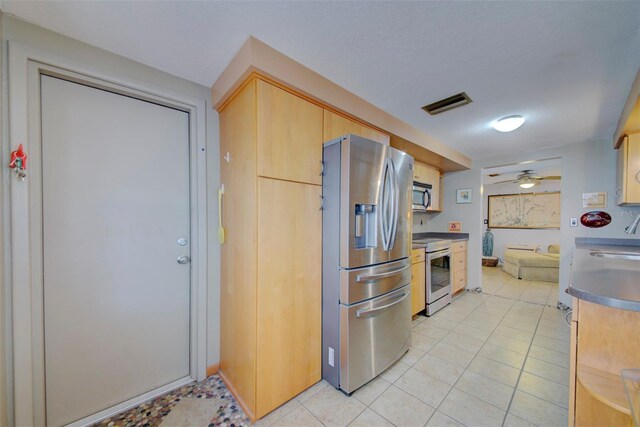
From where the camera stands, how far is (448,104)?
2.09 metres

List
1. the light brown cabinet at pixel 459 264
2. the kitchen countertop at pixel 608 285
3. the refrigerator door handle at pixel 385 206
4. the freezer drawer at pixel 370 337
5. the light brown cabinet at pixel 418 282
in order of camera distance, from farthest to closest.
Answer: the light brown cabinet at pixel 459 264, the light brown cabinet at pixel 418 282, the refrigerator door handle at pixel 385 206, the freezer drawer at pixel 370 337, the kitchen countertop at pixel 608 285

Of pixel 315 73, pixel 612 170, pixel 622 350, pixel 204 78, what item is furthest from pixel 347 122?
pixel 612 170

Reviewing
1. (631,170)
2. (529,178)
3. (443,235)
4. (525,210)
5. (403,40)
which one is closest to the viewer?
(403,40)

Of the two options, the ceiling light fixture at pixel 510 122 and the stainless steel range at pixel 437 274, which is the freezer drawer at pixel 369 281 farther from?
the ceiling light fixture at pixel 510 122

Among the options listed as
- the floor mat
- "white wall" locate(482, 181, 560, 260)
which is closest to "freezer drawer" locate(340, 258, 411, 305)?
the floor mat

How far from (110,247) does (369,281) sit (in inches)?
70.0

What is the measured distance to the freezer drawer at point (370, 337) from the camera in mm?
1606

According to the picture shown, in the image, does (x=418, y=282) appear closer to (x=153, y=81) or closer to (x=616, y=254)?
(x=616, y=254)

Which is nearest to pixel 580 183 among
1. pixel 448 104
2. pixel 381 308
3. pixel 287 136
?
pixel 448 104

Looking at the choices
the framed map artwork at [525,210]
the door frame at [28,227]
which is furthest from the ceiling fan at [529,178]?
the door frame at [28,227]

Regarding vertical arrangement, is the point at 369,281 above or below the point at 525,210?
below

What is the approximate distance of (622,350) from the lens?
3.06 feet

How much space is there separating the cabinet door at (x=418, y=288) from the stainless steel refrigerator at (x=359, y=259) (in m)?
0.95

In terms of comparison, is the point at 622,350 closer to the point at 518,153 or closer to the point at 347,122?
the point at 347,122
